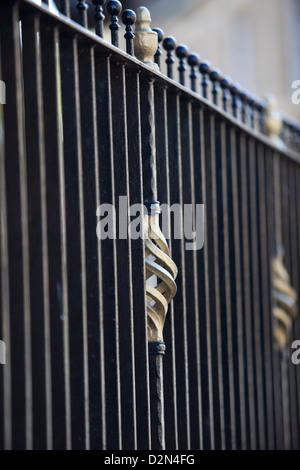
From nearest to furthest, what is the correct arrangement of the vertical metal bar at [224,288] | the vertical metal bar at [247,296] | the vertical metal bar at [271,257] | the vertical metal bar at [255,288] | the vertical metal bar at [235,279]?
the vertical metal bar at [224,288] < the vertical metal bar at [235,279] < the vertical metal bar at [247,296] < the vertical metal bar at [255,288] < the vertical metal bar at [271,257]

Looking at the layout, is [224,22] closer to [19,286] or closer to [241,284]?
[241,284]

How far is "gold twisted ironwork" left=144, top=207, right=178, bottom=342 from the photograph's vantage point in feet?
8.53

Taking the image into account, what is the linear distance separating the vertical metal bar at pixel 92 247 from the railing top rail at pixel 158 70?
9 centimetres

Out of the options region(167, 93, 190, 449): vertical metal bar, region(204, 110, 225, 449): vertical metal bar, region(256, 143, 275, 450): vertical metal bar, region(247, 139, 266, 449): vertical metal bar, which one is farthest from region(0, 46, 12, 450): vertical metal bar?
region(256, 143, 275, 450): vertical metal bar

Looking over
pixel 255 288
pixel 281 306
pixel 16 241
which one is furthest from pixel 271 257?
pixel 16 241

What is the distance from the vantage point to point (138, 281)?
2545 millimetres

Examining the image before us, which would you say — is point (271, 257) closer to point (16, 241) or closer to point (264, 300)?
point (264, 300)

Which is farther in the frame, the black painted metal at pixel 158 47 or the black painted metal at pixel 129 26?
the black painted metal at pixel 158 47

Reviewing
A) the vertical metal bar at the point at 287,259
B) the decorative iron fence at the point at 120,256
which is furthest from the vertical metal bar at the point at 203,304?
the vertical metal bar at the point at 287,259

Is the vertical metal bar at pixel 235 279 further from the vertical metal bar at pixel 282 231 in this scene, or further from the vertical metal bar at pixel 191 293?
the vertical metal bar at pixel 282 231

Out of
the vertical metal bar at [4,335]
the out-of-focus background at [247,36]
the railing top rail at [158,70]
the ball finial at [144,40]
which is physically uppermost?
the out-of-focus background at [247,36]

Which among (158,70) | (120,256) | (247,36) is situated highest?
(247,36)

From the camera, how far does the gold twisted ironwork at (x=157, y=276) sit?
8.53 feet

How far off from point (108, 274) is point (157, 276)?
29 centimetres
